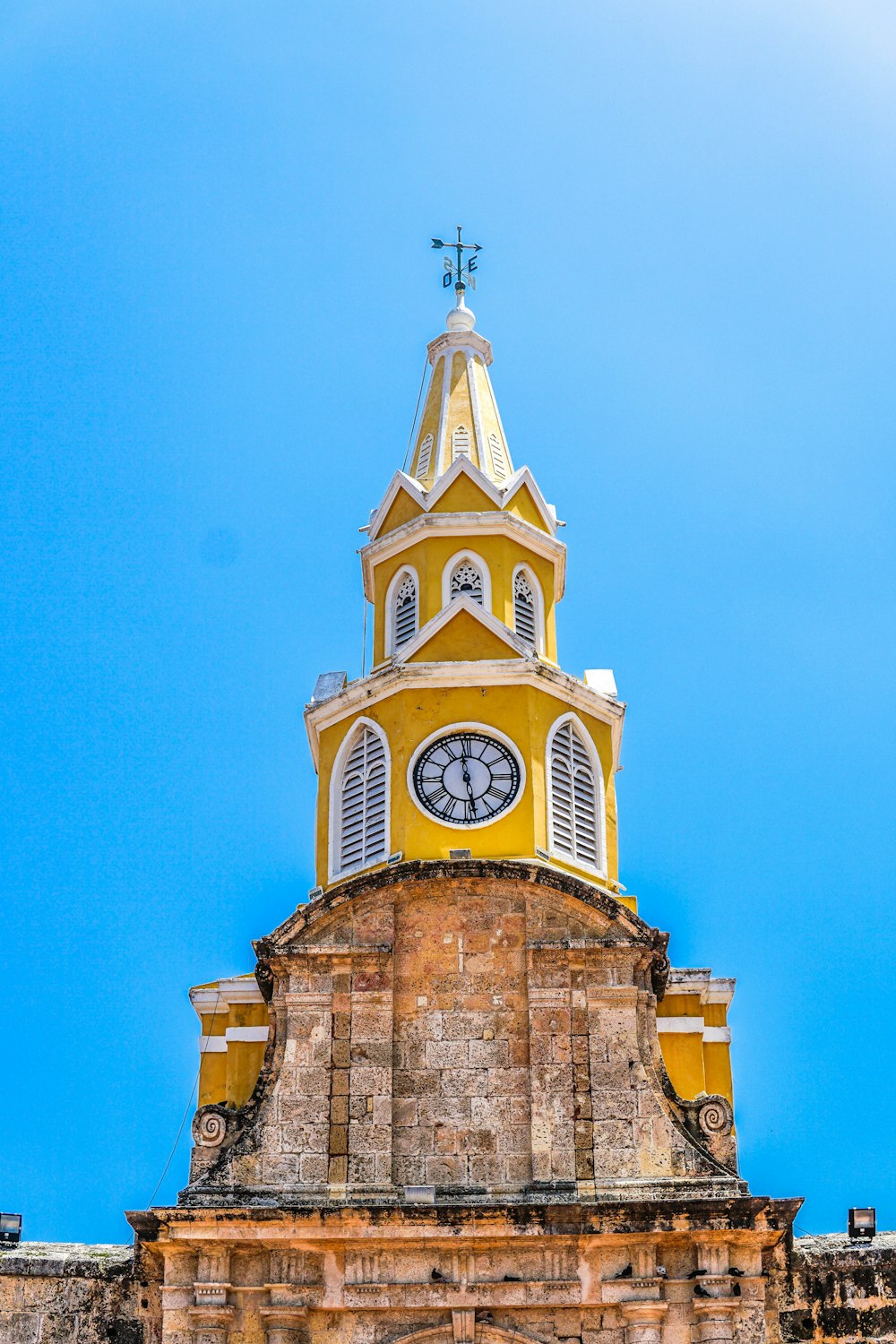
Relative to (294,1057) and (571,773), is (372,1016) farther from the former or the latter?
(571,773)

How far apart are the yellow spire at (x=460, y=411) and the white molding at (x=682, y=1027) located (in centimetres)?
1009

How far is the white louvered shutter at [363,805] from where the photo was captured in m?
31.6

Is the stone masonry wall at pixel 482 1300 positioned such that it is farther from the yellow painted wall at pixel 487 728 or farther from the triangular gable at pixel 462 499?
the triangular gable at pixel 462 499

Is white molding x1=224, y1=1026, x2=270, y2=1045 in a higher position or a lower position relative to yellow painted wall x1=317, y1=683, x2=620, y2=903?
lower

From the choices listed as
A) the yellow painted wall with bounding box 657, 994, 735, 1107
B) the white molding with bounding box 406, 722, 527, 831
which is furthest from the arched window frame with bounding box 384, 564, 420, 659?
the yellow painted wall with bounding box 657, 994, 735, 1107

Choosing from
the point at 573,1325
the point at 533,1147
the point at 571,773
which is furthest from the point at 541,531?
the point at 573,1325

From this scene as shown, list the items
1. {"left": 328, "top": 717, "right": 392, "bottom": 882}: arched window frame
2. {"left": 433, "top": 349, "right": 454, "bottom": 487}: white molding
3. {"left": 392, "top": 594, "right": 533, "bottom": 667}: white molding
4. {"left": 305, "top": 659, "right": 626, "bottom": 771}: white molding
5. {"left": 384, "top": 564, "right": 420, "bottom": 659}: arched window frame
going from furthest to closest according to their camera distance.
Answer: {"left": 433, "top": 349, "right": 454, "bottom": 487}: white molding
{"left": 384, "top": 564, "right": 420, "bottom": 659}: arched window frame
{"left": 392, "top": 594, "right": 533, "bottom": 667}: white molding
{"left": 305, "top": 659, "right": 626, "bottom": 771}: white molding
{"left": 328, "top": 717, "right": 392, "bottom": 882}: arched window frame

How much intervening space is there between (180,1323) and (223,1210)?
1489mm

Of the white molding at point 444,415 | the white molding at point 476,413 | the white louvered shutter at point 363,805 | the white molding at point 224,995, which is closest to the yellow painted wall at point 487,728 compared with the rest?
the white louvered shutter at point 363,805

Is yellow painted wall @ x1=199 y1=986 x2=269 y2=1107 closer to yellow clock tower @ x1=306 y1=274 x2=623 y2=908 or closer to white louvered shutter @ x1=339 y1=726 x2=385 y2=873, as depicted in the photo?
yellow clock tower @ x1=306 y1=274 x2=623 y2=908

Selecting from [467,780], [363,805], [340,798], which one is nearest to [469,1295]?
[467,780]

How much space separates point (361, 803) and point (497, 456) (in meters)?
7.89

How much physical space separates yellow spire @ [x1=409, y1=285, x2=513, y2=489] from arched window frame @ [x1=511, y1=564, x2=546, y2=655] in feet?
6.00

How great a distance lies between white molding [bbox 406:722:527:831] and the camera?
31016 millimetres
